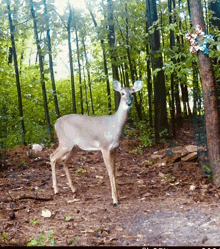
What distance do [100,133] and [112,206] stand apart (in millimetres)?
1237

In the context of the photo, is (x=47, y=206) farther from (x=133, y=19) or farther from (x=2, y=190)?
(x=133, y=19)

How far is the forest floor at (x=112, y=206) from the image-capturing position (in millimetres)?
Answer: 3533

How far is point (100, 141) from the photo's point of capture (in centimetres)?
505

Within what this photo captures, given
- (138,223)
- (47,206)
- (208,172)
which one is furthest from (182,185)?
(47,206)

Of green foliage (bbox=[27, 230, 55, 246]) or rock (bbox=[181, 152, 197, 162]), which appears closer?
green foliage (bbox=[27, 230, 55, 246])

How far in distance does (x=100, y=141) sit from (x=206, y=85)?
6.79 ft

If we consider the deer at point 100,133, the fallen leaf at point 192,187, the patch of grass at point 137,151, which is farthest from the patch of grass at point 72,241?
the patch of grass at point 137,151

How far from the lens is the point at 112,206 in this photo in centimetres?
483

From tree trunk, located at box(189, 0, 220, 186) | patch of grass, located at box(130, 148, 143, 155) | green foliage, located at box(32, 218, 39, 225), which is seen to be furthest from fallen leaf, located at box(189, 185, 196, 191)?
patch of grass, located at box(130, 148, 143, 155)

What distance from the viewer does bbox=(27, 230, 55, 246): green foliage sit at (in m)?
3.22

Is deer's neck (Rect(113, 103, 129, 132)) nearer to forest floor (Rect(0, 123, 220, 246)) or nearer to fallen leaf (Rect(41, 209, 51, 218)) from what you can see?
forest floor (Rect(0, 123, 220, 246))

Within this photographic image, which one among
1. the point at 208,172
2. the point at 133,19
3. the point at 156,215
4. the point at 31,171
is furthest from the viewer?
the point at 133,19

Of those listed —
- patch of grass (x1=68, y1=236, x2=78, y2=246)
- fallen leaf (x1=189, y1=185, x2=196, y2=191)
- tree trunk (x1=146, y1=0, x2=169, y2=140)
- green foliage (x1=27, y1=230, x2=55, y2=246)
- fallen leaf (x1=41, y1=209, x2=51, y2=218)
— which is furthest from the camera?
tree trunk (x1=146, y1=0, x2=169, y2=140)

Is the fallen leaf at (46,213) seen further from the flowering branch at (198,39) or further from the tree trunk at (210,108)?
the flowering branch at (198,39)
